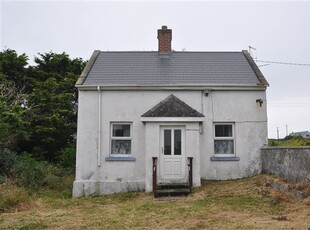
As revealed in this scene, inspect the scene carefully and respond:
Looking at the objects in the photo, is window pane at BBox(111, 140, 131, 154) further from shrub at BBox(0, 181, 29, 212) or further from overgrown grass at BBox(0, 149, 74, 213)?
shrub at BBox(0, 181, 29, 212)

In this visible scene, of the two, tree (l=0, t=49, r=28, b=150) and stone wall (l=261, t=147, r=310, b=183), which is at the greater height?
tree (l=0, t=49, r=28, b=150)

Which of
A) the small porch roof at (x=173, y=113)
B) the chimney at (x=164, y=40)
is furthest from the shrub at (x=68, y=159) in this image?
the chimney at (x=164, y=40)

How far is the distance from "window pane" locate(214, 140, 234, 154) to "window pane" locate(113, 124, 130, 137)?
424cm

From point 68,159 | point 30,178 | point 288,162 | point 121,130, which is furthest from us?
point 68,159

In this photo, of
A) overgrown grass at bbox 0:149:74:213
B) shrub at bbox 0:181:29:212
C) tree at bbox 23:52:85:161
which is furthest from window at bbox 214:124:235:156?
tree at bbox 23:52:85:161

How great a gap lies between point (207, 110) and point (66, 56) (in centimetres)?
1564

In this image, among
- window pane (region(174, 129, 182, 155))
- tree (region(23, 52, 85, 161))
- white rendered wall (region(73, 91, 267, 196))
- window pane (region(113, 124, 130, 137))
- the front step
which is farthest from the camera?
tree (region(23, 52, 85, 161))

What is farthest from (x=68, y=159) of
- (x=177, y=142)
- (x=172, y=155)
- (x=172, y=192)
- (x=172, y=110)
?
(x=172, y=192)

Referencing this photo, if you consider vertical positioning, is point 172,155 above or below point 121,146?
below

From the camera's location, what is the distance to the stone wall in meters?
10.8

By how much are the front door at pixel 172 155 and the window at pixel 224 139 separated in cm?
201

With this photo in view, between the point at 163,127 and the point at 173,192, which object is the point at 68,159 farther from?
the point at 173,192

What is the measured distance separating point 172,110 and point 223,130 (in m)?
2.94

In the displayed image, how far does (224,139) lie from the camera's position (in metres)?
15.4
